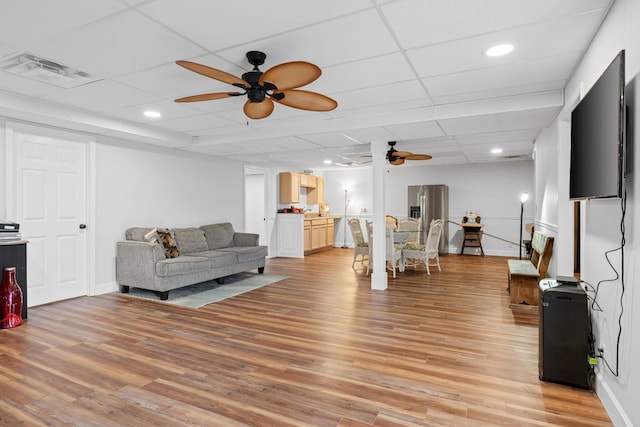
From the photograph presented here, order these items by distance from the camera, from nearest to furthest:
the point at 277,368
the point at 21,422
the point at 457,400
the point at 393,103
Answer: the point at 21,422
the point at 457,400
the point at 277,368
the point at 393,103

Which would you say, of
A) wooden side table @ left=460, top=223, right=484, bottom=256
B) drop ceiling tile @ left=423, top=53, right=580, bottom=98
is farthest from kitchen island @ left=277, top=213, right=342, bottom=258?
drop ceiling tile @ left=423, top=53, right=580, bottom=98

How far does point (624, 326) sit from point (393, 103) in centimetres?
303

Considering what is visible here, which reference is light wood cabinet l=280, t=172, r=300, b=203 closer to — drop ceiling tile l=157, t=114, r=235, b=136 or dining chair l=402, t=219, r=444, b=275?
dining chair l=402, t=219, r=444, b=275

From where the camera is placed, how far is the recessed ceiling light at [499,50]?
2.70 meters

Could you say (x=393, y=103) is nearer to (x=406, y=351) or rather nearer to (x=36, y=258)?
(x=406, y=351)

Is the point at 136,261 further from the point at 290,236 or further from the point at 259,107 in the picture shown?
the point at 290,236

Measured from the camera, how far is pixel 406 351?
3139 mm

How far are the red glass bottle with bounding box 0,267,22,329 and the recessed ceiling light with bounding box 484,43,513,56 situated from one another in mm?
4959

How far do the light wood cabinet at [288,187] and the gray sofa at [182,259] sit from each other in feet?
7.96

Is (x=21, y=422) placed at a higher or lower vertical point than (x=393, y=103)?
lower

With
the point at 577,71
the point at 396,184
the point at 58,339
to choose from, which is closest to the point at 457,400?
the point at 577,71

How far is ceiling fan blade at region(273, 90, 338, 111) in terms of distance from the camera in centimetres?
295

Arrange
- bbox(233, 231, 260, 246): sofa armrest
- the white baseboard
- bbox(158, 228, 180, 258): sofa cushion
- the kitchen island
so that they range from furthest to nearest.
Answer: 1. the kitchen island
2. bbox(233, 231, 260, 246): sofa armrest
3. bbox(158, 228, 180, 258): sofa cushion
4. the white baseboard

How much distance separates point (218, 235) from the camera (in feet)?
22.1
